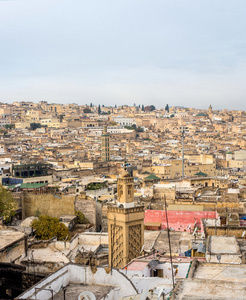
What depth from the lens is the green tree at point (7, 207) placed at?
59.2 ft

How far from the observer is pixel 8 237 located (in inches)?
506

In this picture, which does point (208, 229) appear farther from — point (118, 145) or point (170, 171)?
point (118, 145)

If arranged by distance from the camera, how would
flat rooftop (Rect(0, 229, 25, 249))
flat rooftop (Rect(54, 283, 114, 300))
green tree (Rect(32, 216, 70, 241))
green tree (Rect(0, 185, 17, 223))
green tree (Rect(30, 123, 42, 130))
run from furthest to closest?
green tree (Rect(30, 123, 42, 130)) → green tree (Rect(0, 185, 17, 223)) → green tree (Rect(32, 216, 70, 241)) → flat rooftop (Rect(0, 229, 25, 249)) → flat rooftop (Rect(54, 283, 114, 300))

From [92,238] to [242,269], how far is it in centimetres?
889

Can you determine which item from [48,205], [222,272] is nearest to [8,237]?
[48,205]

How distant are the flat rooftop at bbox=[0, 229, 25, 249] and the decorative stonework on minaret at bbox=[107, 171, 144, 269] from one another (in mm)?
2815

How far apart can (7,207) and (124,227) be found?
8679 millimetres

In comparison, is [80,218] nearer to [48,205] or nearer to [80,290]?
[48,205]

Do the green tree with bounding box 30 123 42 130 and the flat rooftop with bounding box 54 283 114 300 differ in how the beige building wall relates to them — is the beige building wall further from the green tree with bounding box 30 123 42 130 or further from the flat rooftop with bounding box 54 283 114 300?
the green tree with bounding box 30 123 42 130

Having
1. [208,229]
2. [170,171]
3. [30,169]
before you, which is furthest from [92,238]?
[170,171]

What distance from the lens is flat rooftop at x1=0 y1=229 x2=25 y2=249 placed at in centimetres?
1220

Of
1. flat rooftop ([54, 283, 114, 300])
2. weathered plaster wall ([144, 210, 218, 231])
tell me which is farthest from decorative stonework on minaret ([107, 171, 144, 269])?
weathered plaster wall ([144, 210, 218, 231])

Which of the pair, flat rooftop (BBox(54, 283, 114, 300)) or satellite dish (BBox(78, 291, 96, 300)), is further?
flat rooftop (BBox(54, 283, 114, 300))

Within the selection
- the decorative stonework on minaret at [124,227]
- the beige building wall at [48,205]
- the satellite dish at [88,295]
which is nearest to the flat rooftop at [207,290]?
the satellite dish at [88,295]
